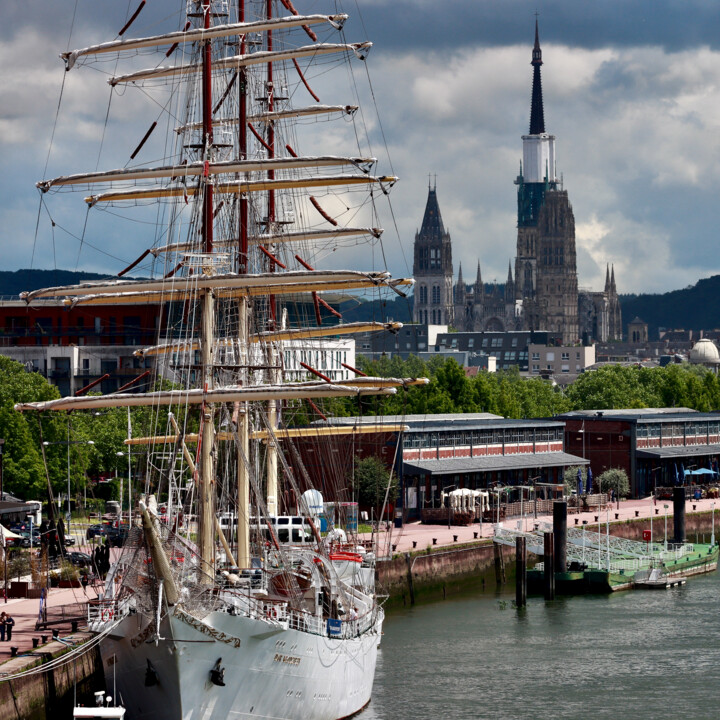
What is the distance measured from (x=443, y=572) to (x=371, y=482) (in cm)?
1588

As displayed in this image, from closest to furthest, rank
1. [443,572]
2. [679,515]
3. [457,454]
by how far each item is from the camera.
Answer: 1. [443,572]
2. [679,515]
3. [457,454]

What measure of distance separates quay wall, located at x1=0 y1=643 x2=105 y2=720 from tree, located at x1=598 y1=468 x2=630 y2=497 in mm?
70111

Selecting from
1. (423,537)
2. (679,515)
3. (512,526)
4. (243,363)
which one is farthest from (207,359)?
(679,515)

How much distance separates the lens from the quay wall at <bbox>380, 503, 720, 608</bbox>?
7419 centimetres

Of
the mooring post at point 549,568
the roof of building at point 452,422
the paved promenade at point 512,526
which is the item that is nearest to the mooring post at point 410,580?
the paved promenade at point 512,526

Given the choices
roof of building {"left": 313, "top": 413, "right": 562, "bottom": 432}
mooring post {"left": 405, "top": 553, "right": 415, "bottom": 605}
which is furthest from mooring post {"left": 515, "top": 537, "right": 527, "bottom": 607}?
roof of building {"left": 313, "top": 413, "right": 562, "bottom": 432}

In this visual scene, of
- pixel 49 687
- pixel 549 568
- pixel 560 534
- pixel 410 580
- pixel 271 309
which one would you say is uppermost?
pixel 271 309

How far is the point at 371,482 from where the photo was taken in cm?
9325

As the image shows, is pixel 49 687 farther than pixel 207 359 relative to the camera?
No

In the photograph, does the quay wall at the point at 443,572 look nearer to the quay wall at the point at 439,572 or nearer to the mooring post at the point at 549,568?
the quay wall at the point at 439,572

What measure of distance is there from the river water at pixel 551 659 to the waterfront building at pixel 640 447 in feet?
141

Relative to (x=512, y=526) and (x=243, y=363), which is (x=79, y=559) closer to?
(x=243, y=363)

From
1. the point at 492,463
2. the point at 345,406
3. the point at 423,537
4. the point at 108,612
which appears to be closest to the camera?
the point at 108,612

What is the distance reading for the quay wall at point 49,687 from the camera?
4356cm
